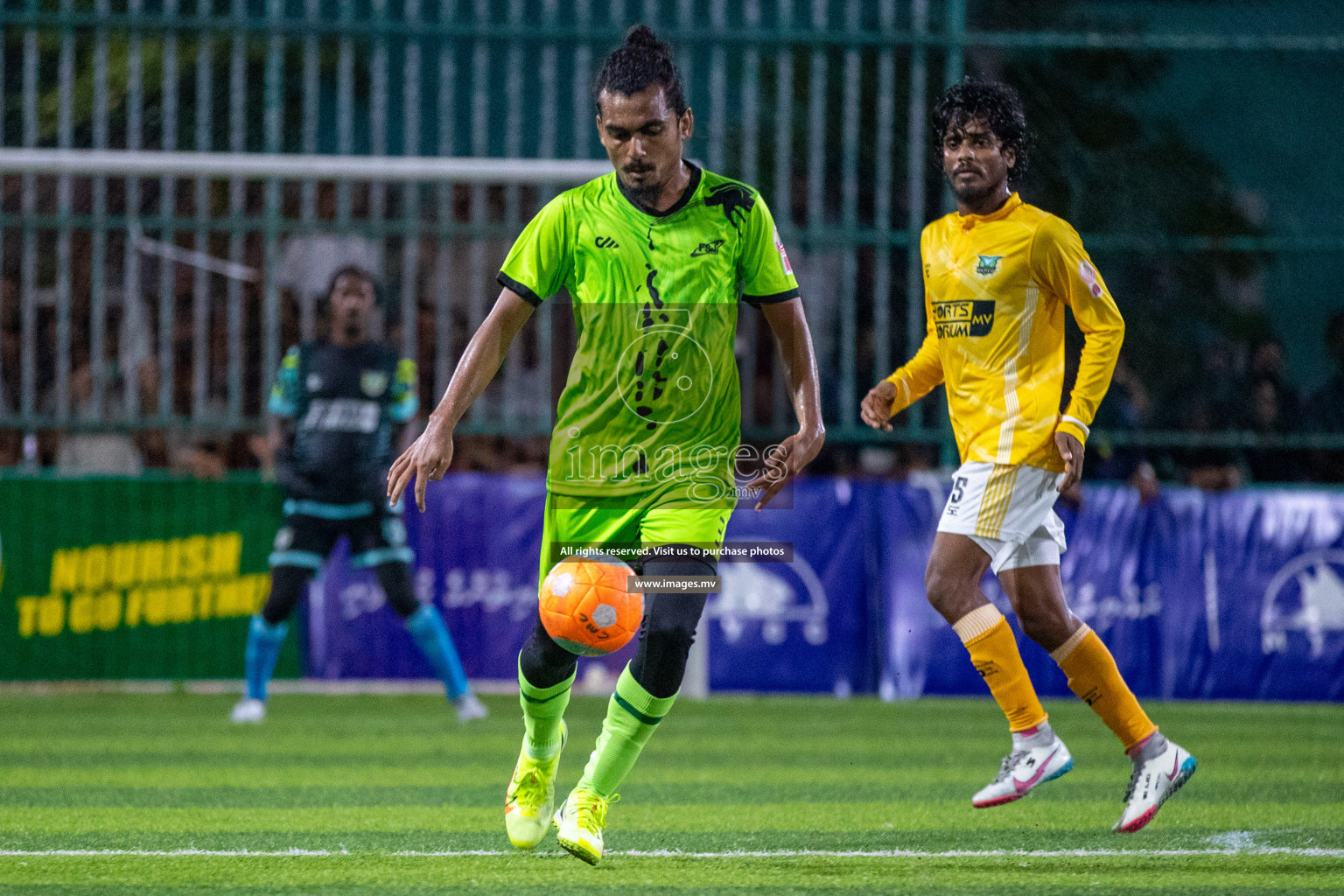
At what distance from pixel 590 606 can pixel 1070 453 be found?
1657mm

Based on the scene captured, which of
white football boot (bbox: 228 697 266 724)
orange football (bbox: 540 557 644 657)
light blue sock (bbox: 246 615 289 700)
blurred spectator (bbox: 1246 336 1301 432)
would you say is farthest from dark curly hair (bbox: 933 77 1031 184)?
blurred spectator (bbox: 1246 336 1301 432)

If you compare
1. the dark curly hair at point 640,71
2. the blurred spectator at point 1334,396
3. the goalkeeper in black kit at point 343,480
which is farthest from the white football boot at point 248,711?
the blurred spectator at point 1334,396

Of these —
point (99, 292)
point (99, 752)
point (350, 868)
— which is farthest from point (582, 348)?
point (99, 292)

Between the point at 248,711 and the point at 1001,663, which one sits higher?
the point at 1001,663

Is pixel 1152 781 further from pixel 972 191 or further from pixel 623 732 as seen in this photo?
pixel 972 191

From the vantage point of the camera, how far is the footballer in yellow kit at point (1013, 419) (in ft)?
18.4

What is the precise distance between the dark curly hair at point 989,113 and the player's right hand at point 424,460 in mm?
2086

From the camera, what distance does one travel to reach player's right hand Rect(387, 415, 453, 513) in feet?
15.1

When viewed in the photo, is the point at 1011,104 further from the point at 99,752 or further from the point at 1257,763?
the point at 99,752

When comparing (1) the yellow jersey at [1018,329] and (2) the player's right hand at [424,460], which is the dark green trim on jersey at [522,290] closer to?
(2) the player's right hand at [424,460]

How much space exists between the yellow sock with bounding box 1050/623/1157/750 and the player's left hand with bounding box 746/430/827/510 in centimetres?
120

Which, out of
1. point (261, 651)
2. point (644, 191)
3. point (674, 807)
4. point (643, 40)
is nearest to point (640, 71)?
point (643, 40)

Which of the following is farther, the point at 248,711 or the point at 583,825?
the point at 248,711

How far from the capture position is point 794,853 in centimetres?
512
